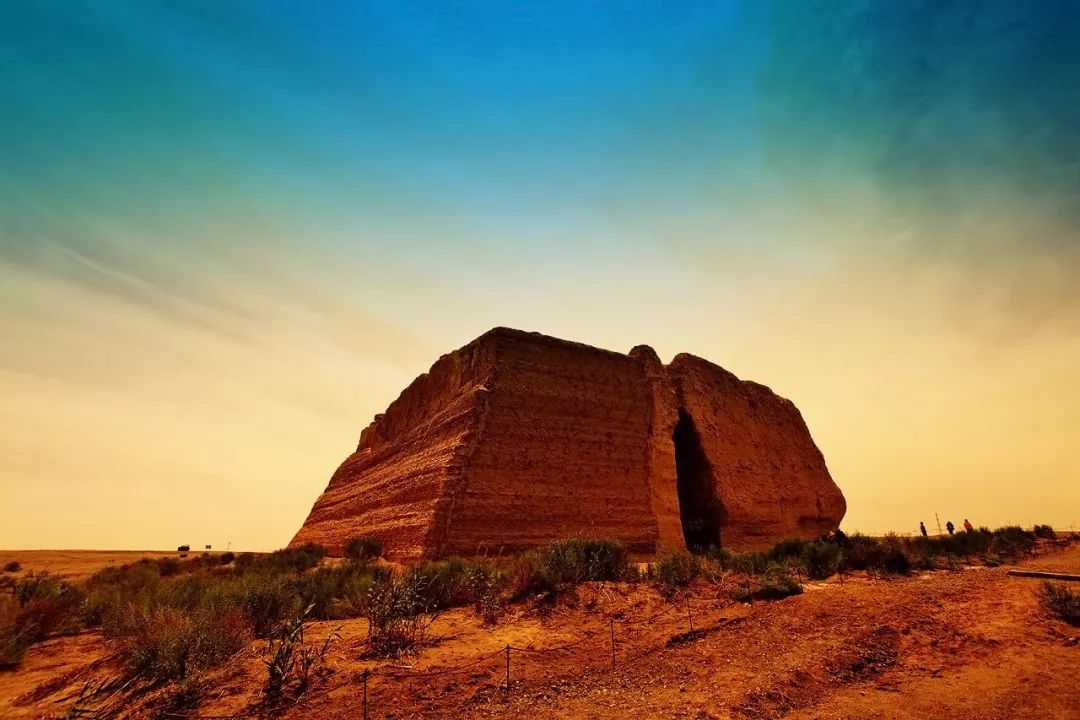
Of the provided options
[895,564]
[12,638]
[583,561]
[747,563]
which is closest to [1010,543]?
[895,564]

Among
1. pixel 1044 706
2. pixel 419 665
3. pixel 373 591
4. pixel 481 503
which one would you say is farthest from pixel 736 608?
pixel 481 503

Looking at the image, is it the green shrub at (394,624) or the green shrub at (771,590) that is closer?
Result: the green shrub at (394,624)

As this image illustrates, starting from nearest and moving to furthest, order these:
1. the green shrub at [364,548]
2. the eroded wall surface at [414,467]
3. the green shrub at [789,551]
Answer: the green shrub at [789,551], the eroded wall surface at [414,467], the green shrub at [364,548]

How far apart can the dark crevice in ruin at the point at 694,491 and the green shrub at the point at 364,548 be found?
33.7 feet

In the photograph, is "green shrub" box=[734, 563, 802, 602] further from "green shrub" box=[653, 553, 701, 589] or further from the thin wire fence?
the thin wire fence

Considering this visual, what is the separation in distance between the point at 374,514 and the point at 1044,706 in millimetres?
16504

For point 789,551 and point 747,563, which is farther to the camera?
point 789,551

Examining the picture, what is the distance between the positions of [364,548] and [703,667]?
11720mm

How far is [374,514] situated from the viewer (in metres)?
17.6

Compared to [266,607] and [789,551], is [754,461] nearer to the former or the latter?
[789,551]

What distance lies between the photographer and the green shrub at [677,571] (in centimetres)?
909

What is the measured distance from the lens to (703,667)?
5.72 meters

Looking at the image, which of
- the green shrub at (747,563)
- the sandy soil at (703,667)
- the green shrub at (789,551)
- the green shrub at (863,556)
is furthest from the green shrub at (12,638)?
the green shrub at (863,556)

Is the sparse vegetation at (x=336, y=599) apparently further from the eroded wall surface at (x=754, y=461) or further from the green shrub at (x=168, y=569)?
the eroded wall surface at (x=754, y=461)
